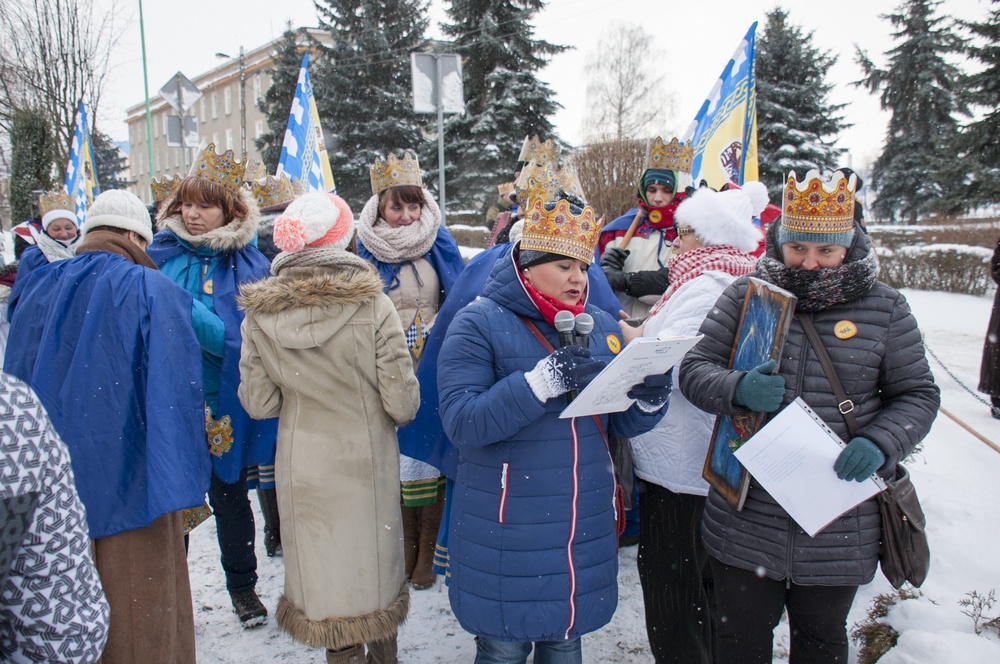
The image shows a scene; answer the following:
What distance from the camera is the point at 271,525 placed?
4.44 m

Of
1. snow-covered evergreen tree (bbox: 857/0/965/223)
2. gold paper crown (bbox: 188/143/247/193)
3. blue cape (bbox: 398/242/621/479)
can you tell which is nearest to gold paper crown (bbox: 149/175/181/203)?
gold paper crown (bbox: 188/143/247/193)

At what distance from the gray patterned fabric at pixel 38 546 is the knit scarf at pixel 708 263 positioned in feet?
7.44

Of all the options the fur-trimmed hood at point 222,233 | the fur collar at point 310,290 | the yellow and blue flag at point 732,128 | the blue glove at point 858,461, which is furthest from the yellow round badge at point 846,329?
the yellow and blue flag at point 732,128

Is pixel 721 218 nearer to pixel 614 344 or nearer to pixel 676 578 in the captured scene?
pixel 614 344

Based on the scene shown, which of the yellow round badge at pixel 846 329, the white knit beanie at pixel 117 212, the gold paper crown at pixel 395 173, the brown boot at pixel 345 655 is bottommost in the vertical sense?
A: the brown boot at pixel 345 655

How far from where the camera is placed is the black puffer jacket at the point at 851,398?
220 cm

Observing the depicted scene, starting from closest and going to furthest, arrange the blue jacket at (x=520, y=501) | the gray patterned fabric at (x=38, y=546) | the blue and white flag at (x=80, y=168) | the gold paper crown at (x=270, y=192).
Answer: the gray patterned fabric at (x=38, y=546), the blue jacket at (x=520, y=501), the gold paper crown at (x=270, y=192), the blue and white flag at (x=80, y=168)

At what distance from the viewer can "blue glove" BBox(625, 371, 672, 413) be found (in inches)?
86.0

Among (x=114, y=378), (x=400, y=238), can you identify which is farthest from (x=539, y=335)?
(x=400, y=238)

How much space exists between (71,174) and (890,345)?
907 centimetres

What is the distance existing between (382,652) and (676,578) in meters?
1.31

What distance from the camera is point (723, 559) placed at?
236cm

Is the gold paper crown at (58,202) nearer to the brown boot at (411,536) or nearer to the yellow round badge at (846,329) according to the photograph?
the brown boot at (411,536)

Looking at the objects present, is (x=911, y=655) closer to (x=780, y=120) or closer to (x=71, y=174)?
(x=71, y=174)
